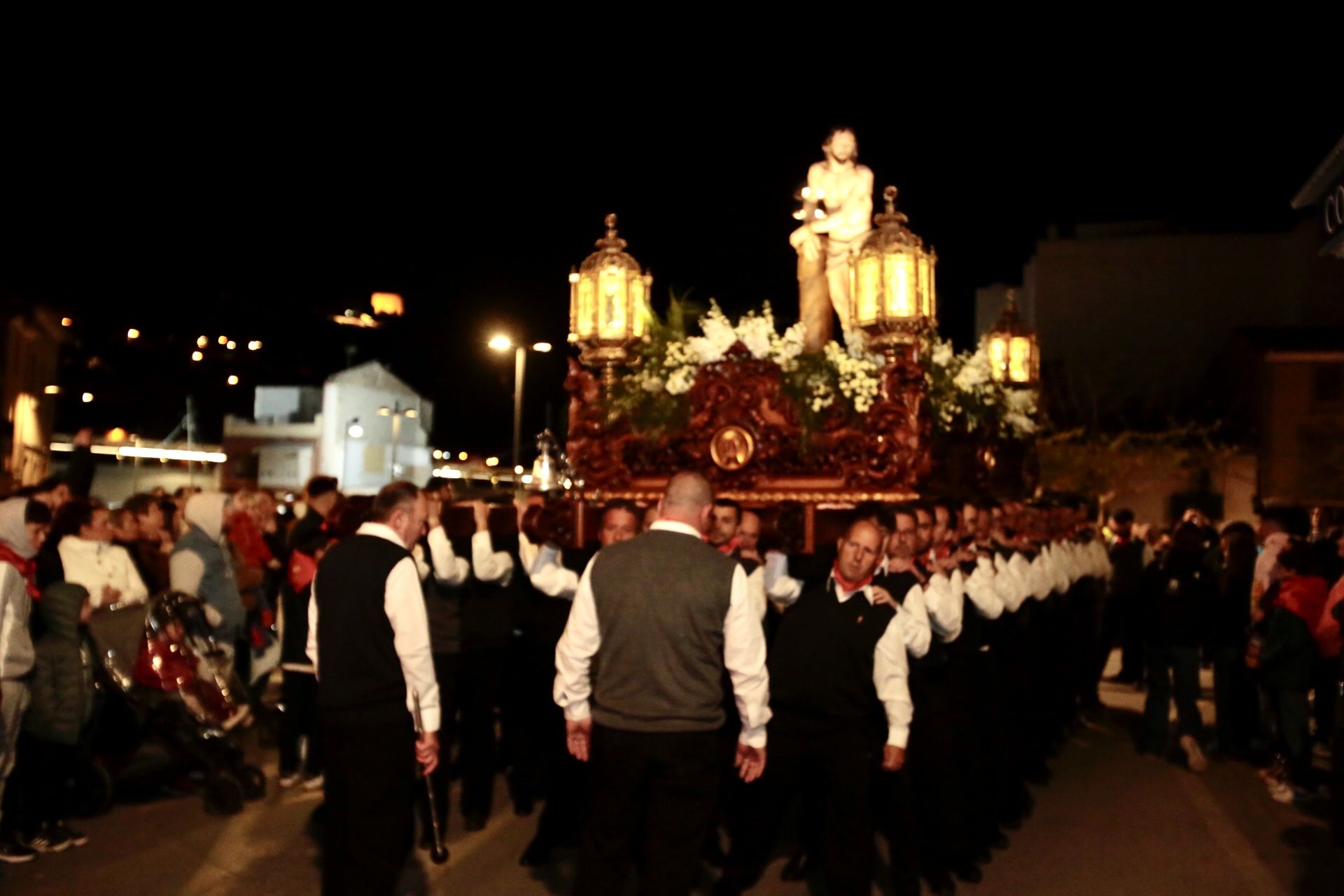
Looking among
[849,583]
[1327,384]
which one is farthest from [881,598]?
[1327,384]

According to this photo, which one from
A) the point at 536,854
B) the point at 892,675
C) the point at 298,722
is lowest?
the point at 536,854

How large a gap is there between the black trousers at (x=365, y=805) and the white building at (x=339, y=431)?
4147 cm

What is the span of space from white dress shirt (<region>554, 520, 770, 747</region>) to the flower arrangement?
4.05m

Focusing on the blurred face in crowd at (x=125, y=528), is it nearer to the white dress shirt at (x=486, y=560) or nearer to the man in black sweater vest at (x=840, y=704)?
the white dress shirt at (x=486, y=560)

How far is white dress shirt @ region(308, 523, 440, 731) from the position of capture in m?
5.81

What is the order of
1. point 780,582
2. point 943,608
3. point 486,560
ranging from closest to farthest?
point 943,608
point 780,582
point 486,560

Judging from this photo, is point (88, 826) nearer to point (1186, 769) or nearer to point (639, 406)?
point (639, 406)

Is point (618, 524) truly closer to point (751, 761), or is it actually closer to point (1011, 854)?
Answer: point (751, 761)

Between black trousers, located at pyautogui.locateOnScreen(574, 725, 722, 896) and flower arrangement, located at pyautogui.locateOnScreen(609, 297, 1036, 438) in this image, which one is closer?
black trousers, located at pyautogui.locateOnScreen(574, 725, 722, 896)

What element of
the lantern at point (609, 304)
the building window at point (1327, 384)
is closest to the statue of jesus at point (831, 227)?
the lantern at point (609, 304)

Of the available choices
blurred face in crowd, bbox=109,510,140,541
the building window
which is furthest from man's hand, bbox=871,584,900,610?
the building window

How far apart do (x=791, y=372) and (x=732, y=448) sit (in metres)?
0.68

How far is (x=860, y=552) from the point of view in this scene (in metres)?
6.41

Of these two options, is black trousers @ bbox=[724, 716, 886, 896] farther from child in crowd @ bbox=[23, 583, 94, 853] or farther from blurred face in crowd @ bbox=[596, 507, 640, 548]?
child in crowd @ bbox=[23, 583, 94, 853]
